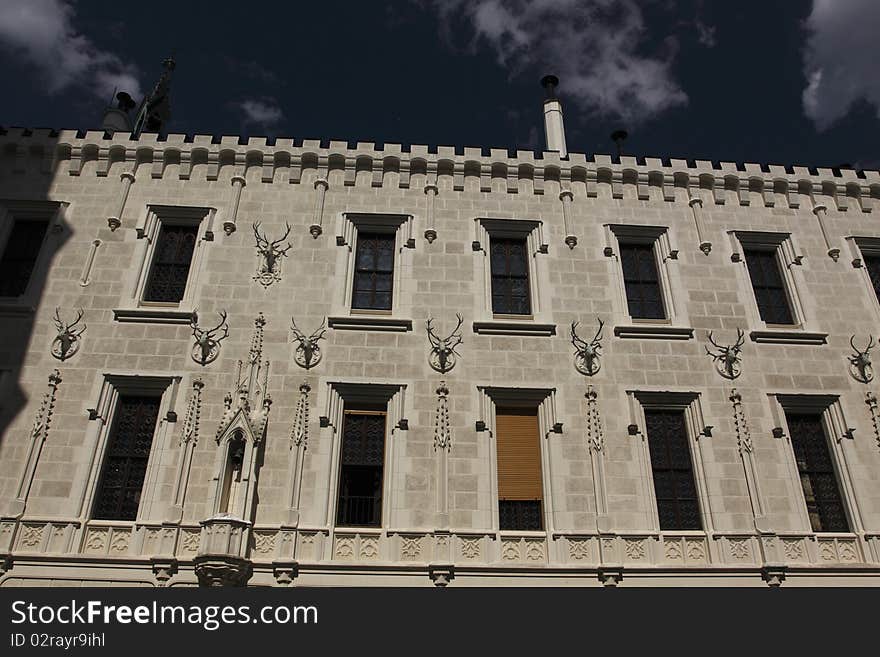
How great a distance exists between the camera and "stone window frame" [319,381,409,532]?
40.2 ft

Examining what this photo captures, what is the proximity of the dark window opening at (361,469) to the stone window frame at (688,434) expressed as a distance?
4.95 metres

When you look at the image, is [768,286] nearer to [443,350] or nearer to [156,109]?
[443,350]

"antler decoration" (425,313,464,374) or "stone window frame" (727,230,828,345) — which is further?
"stone window frame" (727,230,828,345)

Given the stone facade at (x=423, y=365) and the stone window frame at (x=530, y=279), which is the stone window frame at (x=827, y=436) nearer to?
the stone facade at (x=423, y=365)

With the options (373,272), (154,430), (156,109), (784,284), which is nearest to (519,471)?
(373,272)

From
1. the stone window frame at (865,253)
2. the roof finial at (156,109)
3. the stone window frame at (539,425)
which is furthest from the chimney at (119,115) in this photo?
the stone window frame at (865,253)

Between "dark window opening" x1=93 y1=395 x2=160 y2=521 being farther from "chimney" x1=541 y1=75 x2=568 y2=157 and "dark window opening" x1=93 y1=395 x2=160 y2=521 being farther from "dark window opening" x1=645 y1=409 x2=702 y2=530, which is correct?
"chimney" x1=541 y1=75 x2=568 y2=157

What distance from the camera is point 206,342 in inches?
535

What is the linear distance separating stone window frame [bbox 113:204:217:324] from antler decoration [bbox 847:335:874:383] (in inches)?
547

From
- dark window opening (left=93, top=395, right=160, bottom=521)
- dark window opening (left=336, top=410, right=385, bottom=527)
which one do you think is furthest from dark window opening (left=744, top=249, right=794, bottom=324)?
dark window opening (left=93, top=395, right=160, bottom=521)

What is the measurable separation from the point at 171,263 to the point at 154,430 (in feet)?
13.3

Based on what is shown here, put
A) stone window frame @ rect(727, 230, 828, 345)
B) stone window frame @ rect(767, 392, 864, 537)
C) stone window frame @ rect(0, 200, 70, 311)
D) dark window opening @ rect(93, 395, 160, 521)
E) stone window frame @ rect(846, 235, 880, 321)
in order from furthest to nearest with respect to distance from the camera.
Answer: stone window frame @ rect(846, 235, 880, 321) < stone window frame @ rect(727, 230, 828, 345) < stone window frame @ rect(0, 200, 70, 311) < stone window frame @ rect(767, 392, 864, 537) < dark window opening @ rect(93, 395, 160, 521)
